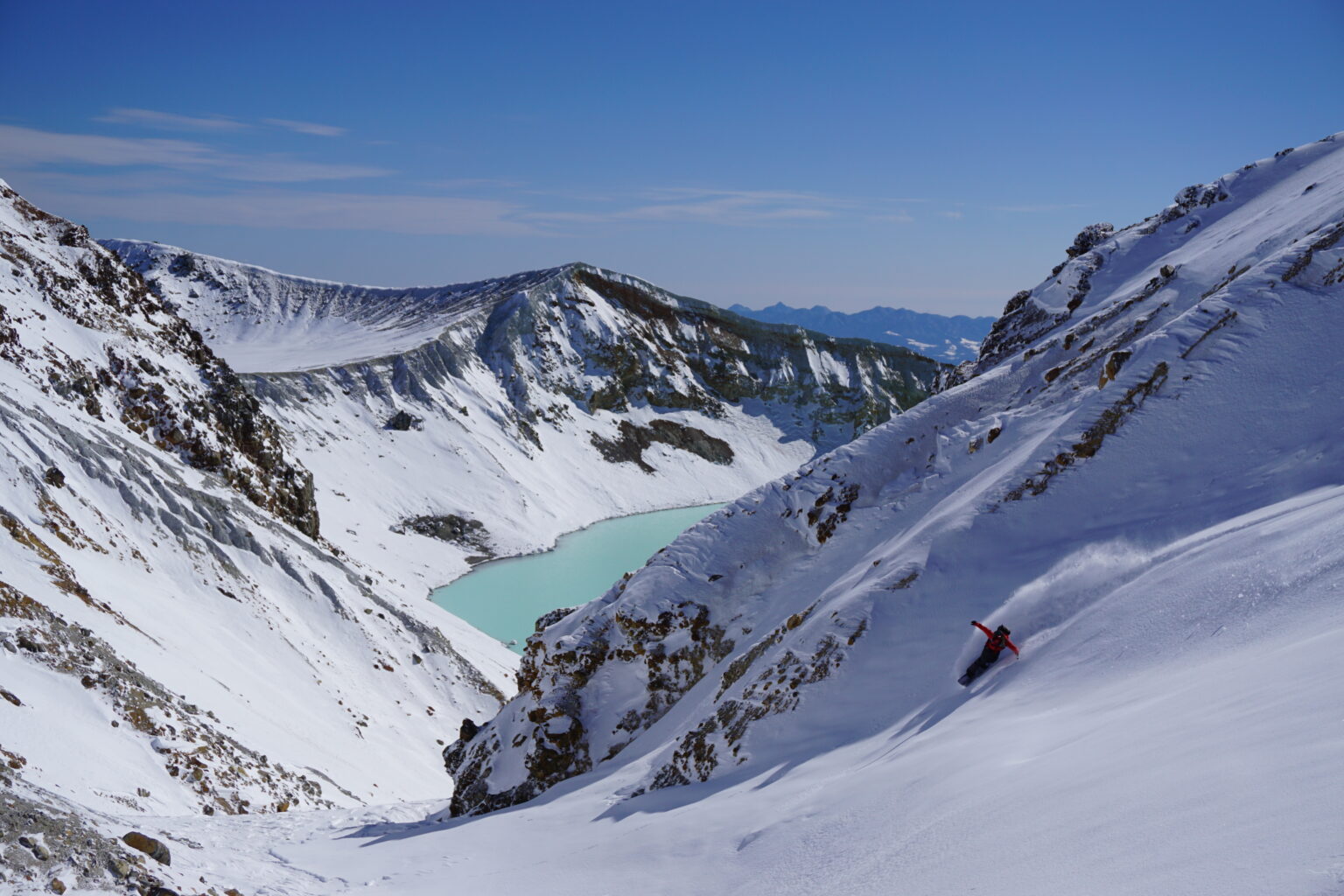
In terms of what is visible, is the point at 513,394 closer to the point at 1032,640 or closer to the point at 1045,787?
the point at 1032,640

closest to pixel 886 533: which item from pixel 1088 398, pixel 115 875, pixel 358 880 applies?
pixel 1088 398

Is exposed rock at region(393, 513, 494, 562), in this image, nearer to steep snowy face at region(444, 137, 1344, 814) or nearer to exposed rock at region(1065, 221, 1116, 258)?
steep snowy face at region(444, 137, 1344, 814)

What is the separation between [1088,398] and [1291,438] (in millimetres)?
3716

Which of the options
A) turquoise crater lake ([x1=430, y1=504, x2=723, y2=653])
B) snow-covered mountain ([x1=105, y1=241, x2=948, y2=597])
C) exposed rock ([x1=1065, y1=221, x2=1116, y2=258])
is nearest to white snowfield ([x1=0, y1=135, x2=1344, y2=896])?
exposed rock ([x1=1065, y1=221, x2=1116, y2=258])

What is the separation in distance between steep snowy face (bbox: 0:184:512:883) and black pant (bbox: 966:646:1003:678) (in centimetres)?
1096

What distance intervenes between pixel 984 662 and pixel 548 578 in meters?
45.5

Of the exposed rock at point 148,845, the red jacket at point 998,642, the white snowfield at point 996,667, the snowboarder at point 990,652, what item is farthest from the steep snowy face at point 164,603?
the red jacket at point 998,642

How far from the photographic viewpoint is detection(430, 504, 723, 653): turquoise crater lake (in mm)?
48594

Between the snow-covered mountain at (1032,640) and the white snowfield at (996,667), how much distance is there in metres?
0.05

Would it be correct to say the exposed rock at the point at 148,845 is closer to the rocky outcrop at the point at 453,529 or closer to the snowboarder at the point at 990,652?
the snowboarder at the point at 990,652

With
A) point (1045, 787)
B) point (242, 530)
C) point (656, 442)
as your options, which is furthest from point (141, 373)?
point (656, 442)

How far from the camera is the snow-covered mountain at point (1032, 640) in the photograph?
6.15m

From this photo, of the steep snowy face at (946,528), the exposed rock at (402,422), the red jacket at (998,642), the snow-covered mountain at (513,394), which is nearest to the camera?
the red jacket at (998,642)

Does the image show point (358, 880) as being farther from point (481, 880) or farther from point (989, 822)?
point (989, 822)
